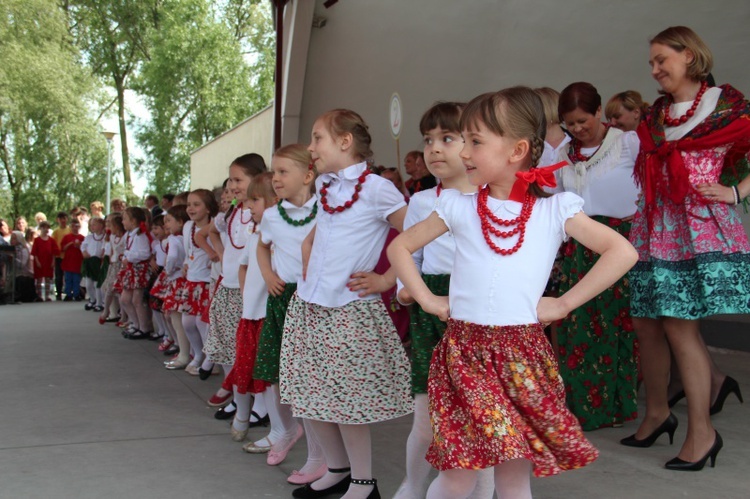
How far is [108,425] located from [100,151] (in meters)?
30.4

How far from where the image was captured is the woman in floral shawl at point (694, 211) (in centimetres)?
384

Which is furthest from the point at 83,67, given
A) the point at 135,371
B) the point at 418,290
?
the point at 418,290

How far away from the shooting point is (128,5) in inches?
1496

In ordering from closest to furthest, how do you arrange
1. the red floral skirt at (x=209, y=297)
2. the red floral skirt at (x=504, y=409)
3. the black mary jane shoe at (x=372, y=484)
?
the red floral skirt at (x=504, y=409)
the black mary jane shoe at (x=372, y=484)
the red floral skirt at (x=209, y=297)

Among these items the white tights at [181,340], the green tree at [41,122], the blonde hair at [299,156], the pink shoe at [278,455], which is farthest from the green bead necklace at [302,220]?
the green tree at [41,122]

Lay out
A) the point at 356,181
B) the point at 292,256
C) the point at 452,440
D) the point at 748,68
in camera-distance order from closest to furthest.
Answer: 1. the point at 452,440
2. the point at 356,181
3. the point at 292,256
4. the point at 748,68

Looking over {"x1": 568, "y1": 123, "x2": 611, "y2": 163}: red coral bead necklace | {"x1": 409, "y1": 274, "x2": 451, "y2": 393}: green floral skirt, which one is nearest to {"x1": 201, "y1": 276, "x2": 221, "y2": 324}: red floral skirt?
{"x1": 568, "y1": 123, "x2": 611, "y2": 163}: red coral bead necklace

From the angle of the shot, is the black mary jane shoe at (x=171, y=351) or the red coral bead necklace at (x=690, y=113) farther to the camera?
the black mary jane shoe at (x=171, y=351)

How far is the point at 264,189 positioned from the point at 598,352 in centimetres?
203

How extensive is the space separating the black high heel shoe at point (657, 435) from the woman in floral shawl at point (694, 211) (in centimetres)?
38

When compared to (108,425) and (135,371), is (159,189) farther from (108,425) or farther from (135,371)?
(108,425)

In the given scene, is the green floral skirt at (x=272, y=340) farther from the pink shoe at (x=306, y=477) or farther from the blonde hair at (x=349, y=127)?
the blonde hair at (x=349, y=127)

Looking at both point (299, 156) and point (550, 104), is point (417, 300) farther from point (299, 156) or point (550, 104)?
point (550, 104)

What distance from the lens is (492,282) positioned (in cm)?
262
